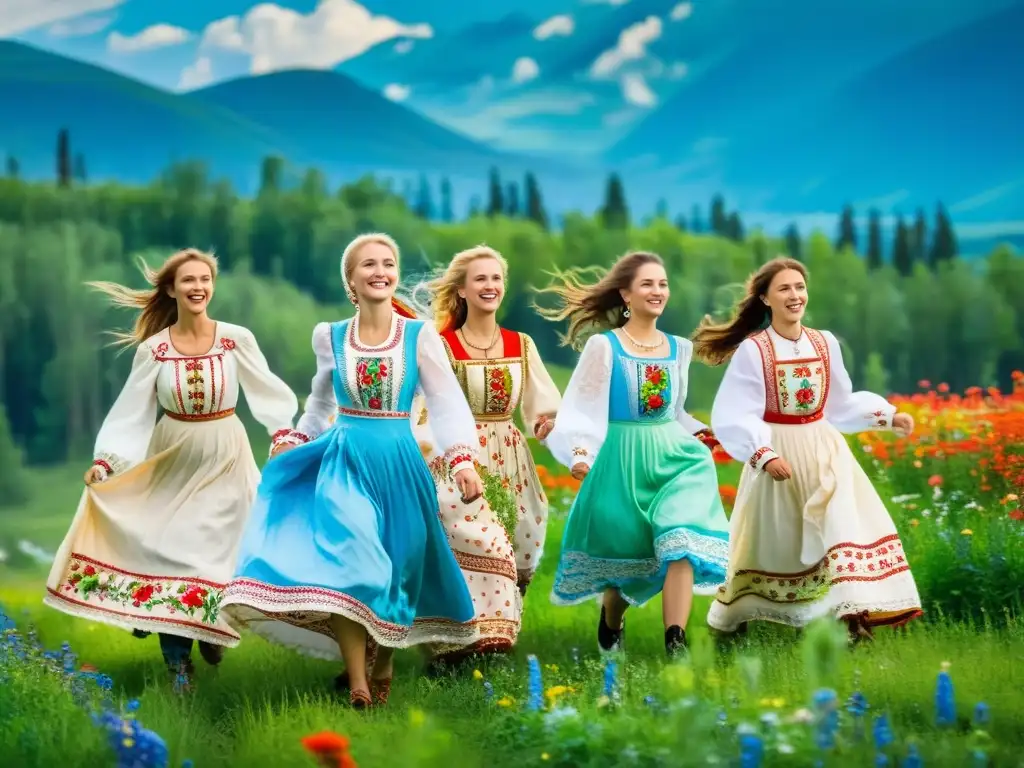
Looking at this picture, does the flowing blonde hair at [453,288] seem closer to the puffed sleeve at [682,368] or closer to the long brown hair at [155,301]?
the puffed sleeve at [682,368]

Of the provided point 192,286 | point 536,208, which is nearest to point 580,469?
point 192,286

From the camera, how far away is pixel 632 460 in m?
6.94

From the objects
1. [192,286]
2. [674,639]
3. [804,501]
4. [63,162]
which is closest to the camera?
[674,639]

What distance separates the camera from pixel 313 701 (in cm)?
612

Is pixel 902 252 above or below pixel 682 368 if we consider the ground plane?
above

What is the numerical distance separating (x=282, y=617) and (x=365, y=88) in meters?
18.4

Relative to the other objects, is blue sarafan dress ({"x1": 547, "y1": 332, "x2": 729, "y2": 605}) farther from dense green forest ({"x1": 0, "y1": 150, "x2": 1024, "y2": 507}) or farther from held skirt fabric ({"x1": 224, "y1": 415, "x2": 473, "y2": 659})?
dense green forest ({"x1": 0, "y1": 150, "x2": 1024, "y2": 507})

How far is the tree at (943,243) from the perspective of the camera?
21453 mm

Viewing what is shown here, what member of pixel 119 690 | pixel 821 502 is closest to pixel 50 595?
pixel 119 690

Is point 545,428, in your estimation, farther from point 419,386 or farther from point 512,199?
point 512,199

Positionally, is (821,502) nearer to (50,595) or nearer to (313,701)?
(313,701)

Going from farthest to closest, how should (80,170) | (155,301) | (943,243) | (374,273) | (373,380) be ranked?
(943,243) → (80,170) → (155,301) → (374,273) → (373,380)

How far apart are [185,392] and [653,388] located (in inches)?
89.7

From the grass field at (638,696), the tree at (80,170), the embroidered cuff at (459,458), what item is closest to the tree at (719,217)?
the tree at (80,170)
